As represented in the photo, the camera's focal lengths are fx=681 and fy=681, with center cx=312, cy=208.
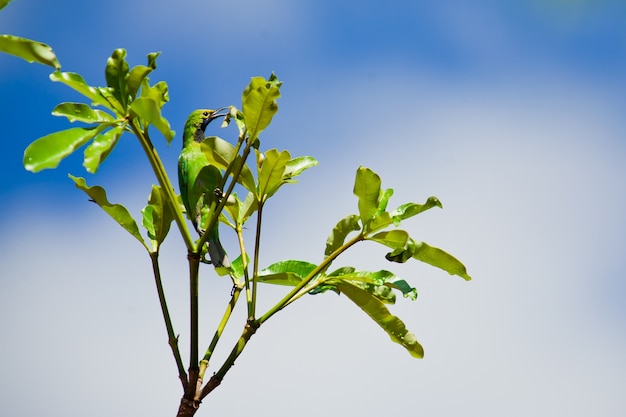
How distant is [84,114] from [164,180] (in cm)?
30

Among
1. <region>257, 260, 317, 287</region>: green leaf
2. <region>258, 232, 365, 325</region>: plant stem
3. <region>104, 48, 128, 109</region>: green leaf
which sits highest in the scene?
<region>104, 48, 128, 109</region>: green leaf

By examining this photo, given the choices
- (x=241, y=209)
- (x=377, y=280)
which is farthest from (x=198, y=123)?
(x=377, y=280)

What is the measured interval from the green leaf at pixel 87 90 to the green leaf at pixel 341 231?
2.55 feet

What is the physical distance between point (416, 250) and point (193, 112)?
2387 millimetres

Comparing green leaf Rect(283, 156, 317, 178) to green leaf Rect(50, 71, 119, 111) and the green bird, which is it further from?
green leaf Rect(50, 71, 119, 111)

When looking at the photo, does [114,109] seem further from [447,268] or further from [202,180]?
[447,268]

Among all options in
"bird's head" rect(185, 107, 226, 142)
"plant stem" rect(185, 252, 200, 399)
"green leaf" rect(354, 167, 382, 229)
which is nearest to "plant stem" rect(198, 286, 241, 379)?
"plant stem" rect(185, 252, 200, 399)

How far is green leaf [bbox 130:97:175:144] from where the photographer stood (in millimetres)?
1768

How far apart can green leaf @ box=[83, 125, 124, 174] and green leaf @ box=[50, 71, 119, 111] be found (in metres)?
0.08

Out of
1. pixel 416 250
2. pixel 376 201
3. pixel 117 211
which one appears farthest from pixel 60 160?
pixel 416 250

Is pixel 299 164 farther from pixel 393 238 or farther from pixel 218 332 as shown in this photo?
pixel 218 332

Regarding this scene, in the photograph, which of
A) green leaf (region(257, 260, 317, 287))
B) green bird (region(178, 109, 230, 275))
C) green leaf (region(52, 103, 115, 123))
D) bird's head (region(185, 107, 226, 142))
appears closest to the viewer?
green leaf (region(52, 103, 115, 123))

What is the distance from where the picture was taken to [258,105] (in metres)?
1.92

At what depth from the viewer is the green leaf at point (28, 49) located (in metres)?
1.75
